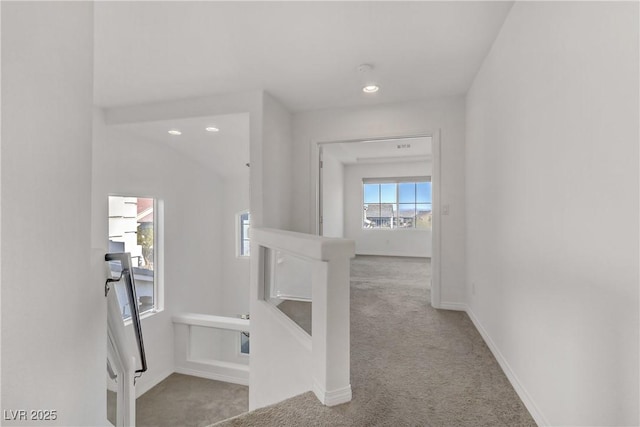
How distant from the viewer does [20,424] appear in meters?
0.79

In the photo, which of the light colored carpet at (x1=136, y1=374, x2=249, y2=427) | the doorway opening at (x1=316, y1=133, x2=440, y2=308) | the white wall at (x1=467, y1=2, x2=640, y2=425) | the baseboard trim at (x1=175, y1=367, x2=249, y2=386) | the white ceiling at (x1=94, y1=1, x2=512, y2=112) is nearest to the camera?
the white wall at (x1=467, y1=2, x2=640, y2=425)

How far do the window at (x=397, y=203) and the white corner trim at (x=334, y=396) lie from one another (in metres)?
6.16

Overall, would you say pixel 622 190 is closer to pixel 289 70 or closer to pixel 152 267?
pixel 289 70

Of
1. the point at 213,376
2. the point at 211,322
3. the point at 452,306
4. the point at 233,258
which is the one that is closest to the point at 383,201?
the point at 233,258

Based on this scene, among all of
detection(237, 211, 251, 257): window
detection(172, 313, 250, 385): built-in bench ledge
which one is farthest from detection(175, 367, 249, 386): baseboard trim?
detection(237, 211, 251, 257): window

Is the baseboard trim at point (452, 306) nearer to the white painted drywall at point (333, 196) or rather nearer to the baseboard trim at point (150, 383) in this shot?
the white painted drywall at point (333, 196)

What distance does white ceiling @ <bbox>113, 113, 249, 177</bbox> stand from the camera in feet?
11.5

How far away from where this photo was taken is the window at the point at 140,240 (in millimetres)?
4353

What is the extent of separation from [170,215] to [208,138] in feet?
5.14

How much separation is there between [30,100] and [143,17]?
4.93 feet

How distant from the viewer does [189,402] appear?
4434 mm

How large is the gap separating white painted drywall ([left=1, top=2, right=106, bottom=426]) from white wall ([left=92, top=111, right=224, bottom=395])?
2849mm

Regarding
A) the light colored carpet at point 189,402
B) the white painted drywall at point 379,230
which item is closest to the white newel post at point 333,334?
the light colored carpet at point 189,402

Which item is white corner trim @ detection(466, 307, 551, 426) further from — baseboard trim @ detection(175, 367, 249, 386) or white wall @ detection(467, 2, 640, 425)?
baseboard trim @ detection(175, 367, 249, 386)
